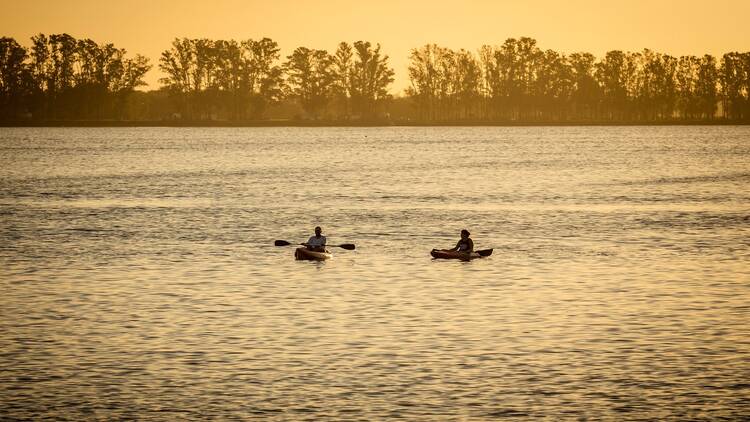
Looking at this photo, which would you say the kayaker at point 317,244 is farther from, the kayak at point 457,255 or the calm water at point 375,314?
the kayak at point 457,255

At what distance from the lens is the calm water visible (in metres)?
29.7

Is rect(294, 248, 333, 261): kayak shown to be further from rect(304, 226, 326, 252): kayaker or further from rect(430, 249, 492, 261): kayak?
rect(430, 249, 492, 261): kayak

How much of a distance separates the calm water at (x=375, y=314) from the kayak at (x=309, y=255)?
62 cm

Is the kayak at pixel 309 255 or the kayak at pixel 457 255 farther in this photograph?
the kayak at pixel 309 255

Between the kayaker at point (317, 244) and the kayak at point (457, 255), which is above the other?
the kayaker at point (317, 244)

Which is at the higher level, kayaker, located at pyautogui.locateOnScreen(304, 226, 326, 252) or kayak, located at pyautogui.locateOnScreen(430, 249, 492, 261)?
kayaker, located at pyautogui.locateOnScreen(304, 226, 326, 252)

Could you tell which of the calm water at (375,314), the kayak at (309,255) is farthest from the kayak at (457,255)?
the kayak at (309,255)


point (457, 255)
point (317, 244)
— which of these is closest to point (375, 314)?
point (457, 255)

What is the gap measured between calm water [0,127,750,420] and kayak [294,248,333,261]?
62 cm

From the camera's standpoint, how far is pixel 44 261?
5656cm

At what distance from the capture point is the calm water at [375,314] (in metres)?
29.7

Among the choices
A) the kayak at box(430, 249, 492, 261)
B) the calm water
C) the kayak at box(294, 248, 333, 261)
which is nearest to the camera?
the calm water

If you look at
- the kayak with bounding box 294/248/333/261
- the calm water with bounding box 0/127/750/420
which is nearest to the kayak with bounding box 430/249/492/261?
the calm water with bounding box 0/127/750/420

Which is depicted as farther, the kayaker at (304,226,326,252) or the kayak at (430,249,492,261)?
the kayaker at (304,226,326,252)
